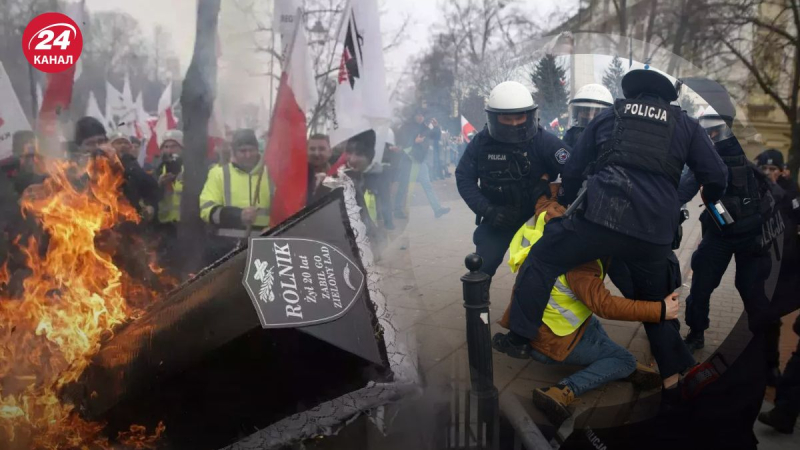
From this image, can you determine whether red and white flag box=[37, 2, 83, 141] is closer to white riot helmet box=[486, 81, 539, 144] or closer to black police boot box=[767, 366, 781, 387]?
white riot helmet box=[486, 81, 539, 144]

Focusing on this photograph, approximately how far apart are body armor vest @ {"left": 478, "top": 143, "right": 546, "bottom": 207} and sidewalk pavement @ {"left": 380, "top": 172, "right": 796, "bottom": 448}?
28 centimetres

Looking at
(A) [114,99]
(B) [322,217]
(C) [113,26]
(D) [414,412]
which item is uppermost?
(C) [113,26]

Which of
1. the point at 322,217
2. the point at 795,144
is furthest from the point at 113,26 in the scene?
the point at 795,144

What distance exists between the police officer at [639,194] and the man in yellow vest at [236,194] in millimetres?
1847

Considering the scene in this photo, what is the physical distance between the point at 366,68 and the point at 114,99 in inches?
162

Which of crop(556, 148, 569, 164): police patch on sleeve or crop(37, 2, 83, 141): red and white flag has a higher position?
crop(37, 2, 83, 141): red and white flag

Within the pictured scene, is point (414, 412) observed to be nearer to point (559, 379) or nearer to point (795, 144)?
point (559, 379)

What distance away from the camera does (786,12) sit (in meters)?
2.29

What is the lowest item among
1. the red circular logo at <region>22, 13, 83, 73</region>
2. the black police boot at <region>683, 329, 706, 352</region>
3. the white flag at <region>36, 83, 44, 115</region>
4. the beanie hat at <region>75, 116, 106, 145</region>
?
the black police boot at <region>683, 329, 706, 352</region>

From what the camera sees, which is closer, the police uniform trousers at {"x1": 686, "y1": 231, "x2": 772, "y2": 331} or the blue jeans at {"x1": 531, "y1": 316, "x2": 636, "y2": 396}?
the blue jeans at {"x1": 531, "y1": 316, "x2": 636, "y2": 396}

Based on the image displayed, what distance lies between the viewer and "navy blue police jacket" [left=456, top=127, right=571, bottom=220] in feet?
11.3

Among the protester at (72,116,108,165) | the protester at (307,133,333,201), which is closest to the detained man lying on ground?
the protester at (307,133,333,201)

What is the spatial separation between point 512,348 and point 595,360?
45 cm

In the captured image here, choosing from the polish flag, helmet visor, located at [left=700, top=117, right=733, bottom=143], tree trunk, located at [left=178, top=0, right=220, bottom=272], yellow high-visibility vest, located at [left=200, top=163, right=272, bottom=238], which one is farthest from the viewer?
the polish flag
